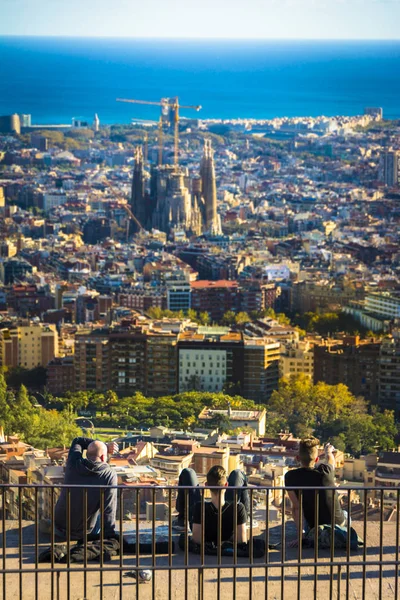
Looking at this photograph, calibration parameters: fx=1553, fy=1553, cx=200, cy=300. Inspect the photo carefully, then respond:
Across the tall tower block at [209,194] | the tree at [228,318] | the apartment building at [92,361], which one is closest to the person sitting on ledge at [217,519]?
the apartment building at [92,361]

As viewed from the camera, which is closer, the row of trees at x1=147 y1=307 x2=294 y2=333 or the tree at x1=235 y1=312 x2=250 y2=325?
the tree at x1=235 y1=312 x2=250 y2=325

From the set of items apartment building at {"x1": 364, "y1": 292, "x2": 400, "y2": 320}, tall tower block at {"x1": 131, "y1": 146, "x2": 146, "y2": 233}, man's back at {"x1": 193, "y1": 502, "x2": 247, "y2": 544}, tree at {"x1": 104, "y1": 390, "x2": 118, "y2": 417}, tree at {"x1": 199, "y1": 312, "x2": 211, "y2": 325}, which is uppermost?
tall tower block at {"x1": 131, "y1": 146, "x2": 146, "y2": 233}

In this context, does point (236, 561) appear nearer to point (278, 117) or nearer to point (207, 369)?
point (207, 369)

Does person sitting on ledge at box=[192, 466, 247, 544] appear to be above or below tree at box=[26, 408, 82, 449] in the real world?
above

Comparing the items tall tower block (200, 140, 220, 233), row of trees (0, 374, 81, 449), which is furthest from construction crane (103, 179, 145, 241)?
row of trees (0, 374, 81, 449)

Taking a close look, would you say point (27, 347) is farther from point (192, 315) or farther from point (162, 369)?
point (192, 315)

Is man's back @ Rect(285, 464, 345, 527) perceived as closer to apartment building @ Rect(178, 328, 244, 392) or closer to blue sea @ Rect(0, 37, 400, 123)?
apartment building @ Rect(178, 328, 244, 392)

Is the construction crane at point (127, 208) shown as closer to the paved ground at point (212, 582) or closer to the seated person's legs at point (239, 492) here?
the seated person's legs at point (239, 492)
